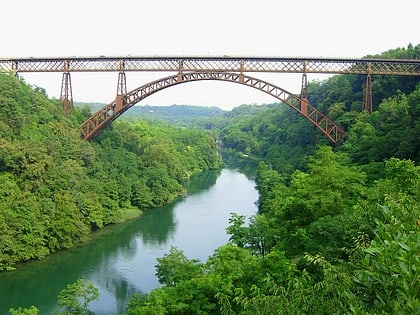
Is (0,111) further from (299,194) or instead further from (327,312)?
(327,312)

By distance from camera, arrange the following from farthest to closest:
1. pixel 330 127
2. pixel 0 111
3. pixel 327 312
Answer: pixel 330 127
pixel 0 111
pixel 327 312

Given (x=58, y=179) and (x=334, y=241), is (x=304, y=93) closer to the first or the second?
(x=58, y=179)

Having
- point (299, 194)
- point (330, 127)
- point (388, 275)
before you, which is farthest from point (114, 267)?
point (388, 275)

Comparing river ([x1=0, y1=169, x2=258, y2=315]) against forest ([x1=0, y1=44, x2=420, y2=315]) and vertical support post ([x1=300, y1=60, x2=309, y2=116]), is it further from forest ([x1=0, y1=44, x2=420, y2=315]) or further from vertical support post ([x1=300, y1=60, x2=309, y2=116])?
vertical support post ([x1=300, y1=60, x2=309, y2=116])

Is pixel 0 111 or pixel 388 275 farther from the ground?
pixel 0 111

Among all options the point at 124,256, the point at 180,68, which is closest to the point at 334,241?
the point at 124,256

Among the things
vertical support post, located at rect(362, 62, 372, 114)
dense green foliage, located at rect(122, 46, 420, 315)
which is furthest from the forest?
vertical support post, located at rect(362, 62, 372, 114)
